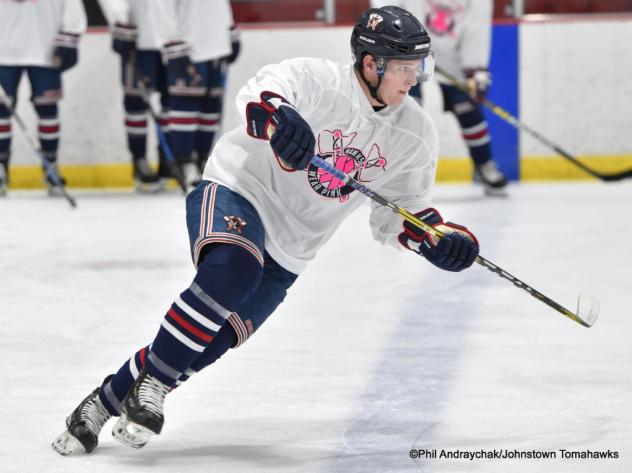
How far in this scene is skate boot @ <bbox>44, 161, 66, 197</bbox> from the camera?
6.09 metres

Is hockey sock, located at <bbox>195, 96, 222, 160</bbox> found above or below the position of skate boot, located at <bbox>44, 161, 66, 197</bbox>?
above

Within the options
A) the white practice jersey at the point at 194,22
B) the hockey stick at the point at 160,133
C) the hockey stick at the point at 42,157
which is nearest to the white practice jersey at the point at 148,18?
the white practice jersey at the point at 194,22

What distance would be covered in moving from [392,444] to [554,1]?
16.5 feet

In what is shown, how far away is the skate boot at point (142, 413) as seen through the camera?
2086 millimetres

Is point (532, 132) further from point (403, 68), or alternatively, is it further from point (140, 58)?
point (403, 68)

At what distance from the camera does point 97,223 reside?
537cm

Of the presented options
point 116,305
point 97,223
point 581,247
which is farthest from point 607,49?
point 116,305

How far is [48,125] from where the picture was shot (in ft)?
20.7

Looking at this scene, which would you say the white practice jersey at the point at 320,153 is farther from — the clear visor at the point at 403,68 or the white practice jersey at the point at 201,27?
the white practice jersey at the point at 201,27

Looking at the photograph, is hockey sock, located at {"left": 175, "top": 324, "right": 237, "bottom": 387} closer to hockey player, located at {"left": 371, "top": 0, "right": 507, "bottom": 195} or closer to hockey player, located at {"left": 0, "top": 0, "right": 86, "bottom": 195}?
hockey player, located at {"left": 371, "top": 0, "right": 507, "bottom": 195}

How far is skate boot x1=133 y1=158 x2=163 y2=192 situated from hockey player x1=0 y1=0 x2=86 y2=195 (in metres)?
0.40

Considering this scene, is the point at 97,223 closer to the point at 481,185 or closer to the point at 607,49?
the point at 481,185

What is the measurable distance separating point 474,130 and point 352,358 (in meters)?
3.28

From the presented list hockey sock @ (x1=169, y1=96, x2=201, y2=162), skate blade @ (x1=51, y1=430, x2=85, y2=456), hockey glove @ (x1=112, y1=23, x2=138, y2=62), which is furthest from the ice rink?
hockey glove @ (x1=112, y1=23, x2=138, y2=62)
